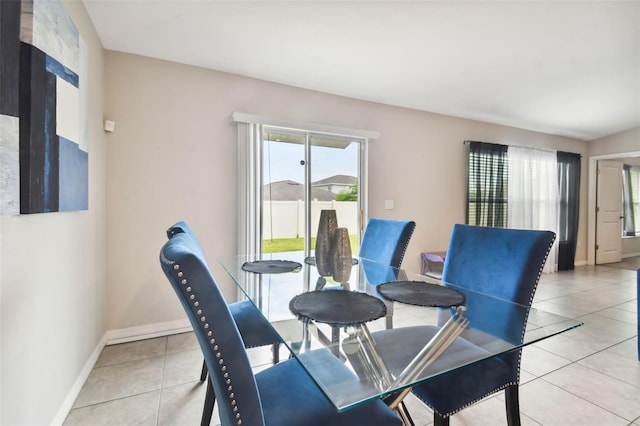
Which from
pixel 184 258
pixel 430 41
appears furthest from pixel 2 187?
pixel 430 41

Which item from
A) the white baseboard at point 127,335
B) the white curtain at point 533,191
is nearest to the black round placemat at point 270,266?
the white baseboard at point 127,335

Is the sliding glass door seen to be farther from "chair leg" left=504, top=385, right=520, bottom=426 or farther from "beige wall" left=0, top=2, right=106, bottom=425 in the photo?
"chair leg" left=504, top=385, right=520, bottom=426

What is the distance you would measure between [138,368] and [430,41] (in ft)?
11.1

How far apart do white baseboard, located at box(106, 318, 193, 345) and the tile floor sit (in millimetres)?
Result: 68

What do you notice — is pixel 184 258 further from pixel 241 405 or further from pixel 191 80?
pixel 191 80

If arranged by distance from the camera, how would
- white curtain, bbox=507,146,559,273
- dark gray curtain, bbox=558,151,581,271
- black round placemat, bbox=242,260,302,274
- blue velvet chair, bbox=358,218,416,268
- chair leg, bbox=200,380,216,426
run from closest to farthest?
chair leg, bbox=200,380,216,426, black round placemat, bbox=242,260,302,274, blue velvet chair, bbox=358,218,416,268, white curtain, bbox=507,146,559,273, dark gray curtain, bbox=558,151,581,271

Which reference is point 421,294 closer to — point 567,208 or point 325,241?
point 325,241

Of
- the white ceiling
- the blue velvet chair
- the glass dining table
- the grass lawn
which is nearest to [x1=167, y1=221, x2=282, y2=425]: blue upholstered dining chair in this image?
the glass dining table

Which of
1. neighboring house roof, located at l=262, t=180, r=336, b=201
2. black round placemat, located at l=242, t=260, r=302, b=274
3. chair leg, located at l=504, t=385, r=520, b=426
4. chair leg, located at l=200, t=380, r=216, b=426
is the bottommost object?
chair leg, located at l=200, t=380, r=216, b=426

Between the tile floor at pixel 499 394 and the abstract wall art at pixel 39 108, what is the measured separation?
114 cm

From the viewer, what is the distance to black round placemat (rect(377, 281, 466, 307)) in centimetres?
127

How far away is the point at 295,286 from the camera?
1567mm

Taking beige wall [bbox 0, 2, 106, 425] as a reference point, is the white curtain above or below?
above

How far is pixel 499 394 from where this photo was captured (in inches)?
72.1
